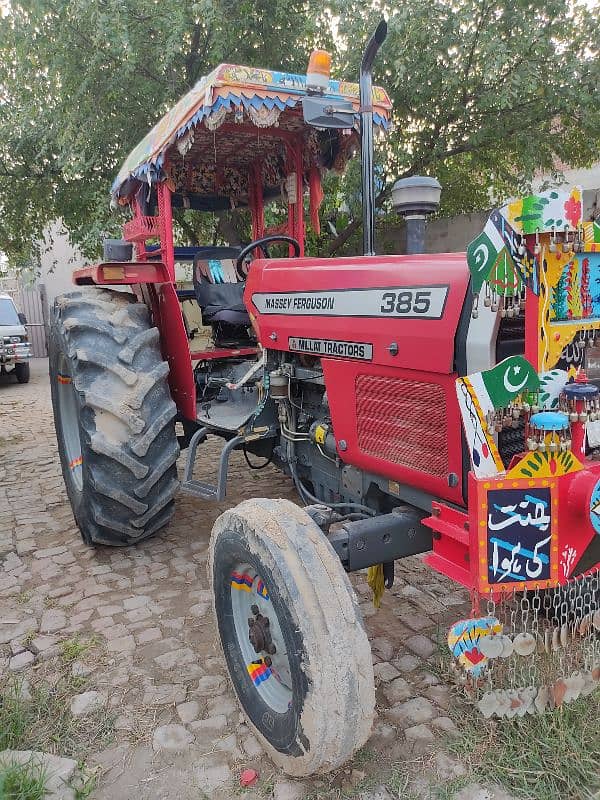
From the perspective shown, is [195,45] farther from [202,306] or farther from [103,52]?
[202,306]

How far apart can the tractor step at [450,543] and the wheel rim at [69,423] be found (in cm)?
251

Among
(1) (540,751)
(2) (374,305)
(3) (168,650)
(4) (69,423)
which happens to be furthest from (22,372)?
(1) (540,751)

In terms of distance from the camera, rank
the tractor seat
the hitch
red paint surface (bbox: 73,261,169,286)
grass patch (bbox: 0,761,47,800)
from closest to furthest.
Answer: grass patch (bbox: 0,761,47,800) → the hitch → red paint surface (bbox: 73,261,169,286) → the tractor seat

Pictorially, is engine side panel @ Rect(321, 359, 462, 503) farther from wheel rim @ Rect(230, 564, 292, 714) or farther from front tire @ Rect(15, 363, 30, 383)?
front tire @ Rect(15, 363, 30, 383)

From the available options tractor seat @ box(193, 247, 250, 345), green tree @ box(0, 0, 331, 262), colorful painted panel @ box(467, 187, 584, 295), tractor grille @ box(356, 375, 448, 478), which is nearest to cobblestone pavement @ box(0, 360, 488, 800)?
tractor grille @ box(356, 375, 448, 478)

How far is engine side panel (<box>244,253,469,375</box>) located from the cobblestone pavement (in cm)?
123

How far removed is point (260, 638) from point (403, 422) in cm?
87

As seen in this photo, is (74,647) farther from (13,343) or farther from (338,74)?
(13,343)

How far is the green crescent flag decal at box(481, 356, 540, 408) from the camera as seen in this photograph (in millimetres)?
1677

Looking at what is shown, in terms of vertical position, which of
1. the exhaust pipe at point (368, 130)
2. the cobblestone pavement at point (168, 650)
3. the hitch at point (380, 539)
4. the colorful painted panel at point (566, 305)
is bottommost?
the cobblestone pavement at point (168, 650)

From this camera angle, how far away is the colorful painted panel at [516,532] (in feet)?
5.52

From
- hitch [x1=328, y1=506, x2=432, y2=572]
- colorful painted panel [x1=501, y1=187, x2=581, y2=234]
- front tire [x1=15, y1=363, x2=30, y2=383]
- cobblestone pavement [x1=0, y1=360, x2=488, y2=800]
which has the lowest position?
cobblestone pavement [x1=0, y1=360, x2=488, y2=800]

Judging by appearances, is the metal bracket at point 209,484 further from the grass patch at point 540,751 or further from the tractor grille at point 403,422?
the grass patch at point 540,751

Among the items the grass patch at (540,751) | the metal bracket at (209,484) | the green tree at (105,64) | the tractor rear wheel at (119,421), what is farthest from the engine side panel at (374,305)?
the green tree at (105,64)
